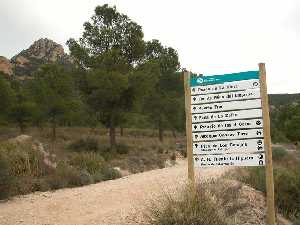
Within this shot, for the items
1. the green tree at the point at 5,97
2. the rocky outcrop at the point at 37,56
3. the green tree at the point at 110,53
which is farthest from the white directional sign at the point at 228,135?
the rocky outcrop at the point at 37,56

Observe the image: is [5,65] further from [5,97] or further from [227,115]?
[227,115]

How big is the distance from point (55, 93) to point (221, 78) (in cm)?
3147

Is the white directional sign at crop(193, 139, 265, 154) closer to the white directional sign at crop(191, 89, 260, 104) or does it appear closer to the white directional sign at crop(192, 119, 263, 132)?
the white directional sign at crop(192, 119, 263, 132)

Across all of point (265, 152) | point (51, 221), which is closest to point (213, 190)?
point (265, 152)

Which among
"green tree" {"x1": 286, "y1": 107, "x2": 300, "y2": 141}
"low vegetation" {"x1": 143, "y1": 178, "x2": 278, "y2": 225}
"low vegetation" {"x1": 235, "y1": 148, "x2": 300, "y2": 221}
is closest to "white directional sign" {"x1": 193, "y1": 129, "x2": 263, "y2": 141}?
"low vegetation" {"x1": 143, "y1": 178, "x2": 278, "y2": 225}

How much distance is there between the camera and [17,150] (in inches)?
611

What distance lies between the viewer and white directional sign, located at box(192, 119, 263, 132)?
24.7ft

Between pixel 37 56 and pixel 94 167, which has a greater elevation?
pixel 37 56

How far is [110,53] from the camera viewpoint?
29.5 meters

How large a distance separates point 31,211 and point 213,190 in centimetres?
410

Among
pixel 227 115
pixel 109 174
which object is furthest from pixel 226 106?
pixel 109 174

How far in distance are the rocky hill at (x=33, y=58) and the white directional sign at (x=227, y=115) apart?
8853cm

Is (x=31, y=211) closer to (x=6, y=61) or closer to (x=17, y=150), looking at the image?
(x=17, y=150)

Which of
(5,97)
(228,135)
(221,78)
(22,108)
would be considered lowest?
(228,135)
